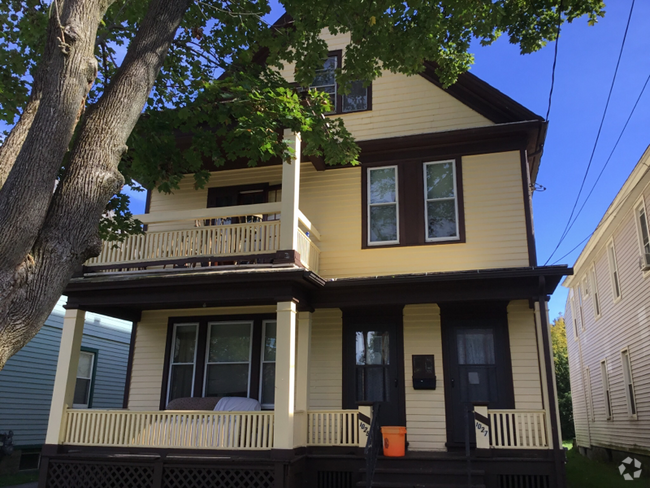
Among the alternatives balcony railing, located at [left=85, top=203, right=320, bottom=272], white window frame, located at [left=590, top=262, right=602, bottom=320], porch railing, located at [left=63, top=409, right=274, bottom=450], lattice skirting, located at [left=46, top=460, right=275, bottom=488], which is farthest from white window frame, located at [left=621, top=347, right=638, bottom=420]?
lattice skirting, located at [left=46, top=460, right=275, bottom=488]

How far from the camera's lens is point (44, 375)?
1627 cm

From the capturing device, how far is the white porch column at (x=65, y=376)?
1008 cm

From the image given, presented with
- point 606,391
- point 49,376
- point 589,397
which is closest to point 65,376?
point 49,376

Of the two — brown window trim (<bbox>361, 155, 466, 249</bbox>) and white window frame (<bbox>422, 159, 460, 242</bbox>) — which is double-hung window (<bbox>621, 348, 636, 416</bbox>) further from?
brown window trim (<bbox>361, 155, 466, 249</bbox>)

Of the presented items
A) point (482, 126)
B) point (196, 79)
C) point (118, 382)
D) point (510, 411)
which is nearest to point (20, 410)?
point (118, 382)

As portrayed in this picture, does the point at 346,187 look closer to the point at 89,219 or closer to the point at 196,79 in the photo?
the point at 196,79

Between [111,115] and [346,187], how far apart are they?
274 inches

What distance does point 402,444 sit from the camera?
9.52 m

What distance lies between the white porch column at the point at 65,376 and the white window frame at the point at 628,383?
548 inches

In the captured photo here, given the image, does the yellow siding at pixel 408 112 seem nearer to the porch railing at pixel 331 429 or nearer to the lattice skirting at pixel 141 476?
the porch railing at pixel 331 429

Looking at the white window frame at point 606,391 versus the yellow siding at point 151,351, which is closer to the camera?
the yellow siding at point 151,351

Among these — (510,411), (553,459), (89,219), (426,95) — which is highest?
(426,95)

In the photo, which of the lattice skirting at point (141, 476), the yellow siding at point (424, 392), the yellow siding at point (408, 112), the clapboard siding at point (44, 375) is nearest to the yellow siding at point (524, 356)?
the yellow siding at point (424, 392)

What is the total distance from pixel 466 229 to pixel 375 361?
Answer: 3.12 meters
